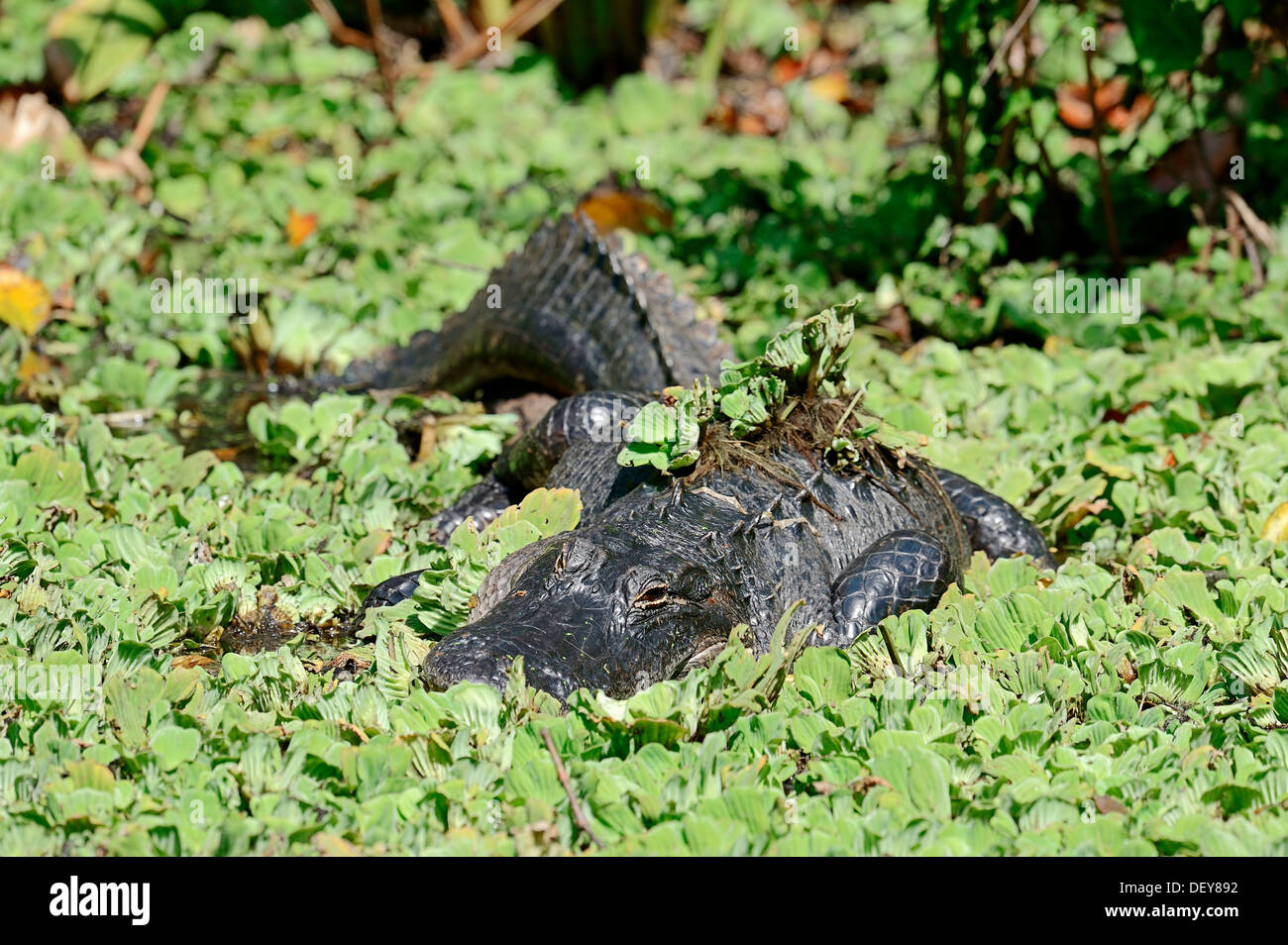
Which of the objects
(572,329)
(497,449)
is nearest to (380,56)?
(572,329)

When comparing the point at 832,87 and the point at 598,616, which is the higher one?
the point at 832,87

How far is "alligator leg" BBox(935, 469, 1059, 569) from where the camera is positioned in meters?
4.29

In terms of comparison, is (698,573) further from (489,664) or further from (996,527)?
(996,527)

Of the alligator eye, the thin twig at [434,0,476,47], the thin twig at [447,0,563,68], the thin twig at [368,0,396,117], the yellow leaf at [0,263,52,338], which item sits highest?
the thin twig at [434,0,476,47]

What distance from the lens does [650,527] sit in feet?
11.7

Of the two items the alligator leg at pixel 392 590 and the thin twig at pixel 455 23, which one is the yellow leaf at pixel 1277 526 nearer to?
the alligator leg at pixel 392 590

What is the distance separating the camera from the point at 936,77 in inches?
251

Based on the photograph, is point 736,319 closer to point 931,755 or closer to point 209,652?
point 209,652

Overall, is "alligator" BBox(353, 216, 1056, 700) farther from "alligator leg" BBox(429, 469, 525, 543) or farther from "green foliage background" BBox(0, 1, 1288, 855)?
"green foliage background" BBox(0, 1, 1288, 855)

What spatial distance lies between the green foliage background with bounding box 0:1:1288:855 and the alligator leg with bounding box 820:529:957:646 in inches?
4.6

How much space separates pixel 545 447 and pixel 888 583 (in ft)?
4.63

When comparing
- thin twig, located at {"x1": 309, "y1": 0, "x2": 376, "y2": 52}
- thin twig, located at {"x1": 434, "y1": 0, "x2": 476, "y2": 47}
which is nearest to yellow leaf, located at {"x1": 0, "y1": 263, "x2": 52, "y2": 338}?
thin twig, located at {"x1": 309, "y1": 0, "x2": 376, "y2": 52}

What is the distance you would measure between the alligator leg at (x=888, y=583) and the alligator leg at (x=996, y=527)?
1.61 feet

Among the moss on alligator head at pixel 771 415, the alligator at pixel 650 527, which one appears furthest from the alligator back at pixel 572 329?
the moss on alligator head at pixel 771 415
